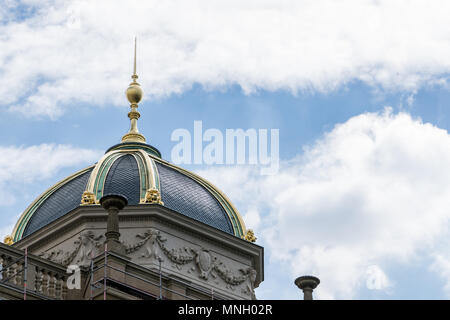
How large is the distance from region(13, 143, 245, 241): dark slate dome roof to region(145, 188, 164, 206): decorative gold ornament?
48mm

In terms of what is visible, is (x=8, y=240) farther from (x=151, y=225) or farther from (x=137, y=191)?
(x=151, y=225)

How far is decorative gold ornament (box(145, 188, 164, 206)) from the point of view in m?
38.2

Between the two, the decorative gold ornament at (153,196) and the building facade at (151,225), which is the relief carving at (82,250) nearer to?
the building facade at (151,225)

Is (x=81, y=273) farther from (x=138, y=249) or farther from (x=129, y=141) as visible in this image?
→ (x=129, y=141)

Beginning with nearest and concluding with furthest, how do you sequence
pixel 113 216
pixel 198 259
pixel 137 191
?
pixel 113 216 < pixel 198 259 < pixel 137 191

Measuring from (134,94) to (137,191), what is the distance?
701 centimetres

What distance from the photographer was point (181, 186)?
4062cm

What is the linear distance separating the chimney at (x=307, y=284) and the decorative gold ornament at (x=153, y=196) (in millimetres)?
10917

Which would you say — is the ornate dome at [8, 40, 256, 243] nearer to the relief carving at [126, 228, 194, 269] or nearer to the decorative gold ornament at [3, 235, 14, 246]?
the decorative gold ornament at [3, 235, 14, 246]

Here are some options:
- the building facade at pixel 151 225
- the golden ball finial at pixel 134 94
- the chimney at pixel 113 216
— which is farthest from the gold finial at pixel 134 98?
the chimney at pixel 113 216

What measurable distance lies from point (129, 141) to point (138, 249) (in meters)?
7.04

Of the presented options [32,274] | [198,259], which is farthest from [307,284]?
[198,259]

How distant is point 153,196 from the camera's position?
38281 millimetres
